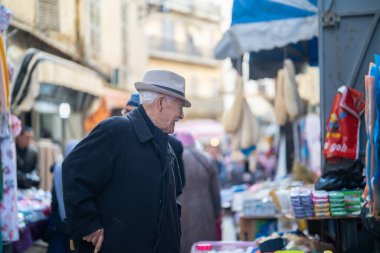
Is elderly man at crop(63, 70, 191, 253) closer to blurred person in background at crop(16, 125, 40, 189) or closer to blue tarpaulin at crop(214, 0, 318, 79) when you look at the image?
blue tarpaulin at crop(214, 0, 318, 79)

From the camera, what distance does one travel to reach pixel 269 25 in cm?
608

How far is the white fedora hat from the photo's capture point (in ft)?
12.2

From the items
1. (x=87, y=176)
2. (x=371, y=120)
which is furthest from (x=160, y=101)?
(x=371, y=120)

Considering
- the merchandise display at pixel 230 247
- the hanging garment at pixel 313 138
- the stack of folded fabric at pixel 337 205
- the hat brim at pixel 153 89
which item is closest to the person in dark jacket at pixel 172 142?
the merchandise display at pixel 230 247

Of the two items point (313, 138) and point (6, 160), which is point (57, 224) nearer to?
point (6, 160)

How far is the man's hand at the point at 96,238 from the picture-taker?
3413 mm

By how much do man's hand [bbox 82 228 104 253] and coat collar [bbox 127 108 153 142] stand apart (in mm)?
602

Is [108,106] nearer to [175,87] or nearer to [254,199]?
[254,199]

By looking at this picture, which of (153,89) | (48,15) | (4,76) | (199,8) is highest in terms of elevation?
(199,8)

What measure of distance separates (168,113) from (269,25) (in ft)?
8.80

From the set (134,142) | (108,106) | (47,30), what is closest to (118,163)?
(134,142)

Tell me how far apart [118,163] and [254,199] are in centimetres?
415

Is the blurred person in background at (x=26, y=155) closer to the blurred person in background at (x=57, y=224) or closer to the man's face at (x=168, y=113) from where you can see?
the blurred person in background at (x=57, y=224)

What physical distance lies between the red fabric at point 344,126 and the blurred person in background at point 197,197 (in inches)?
81.0
